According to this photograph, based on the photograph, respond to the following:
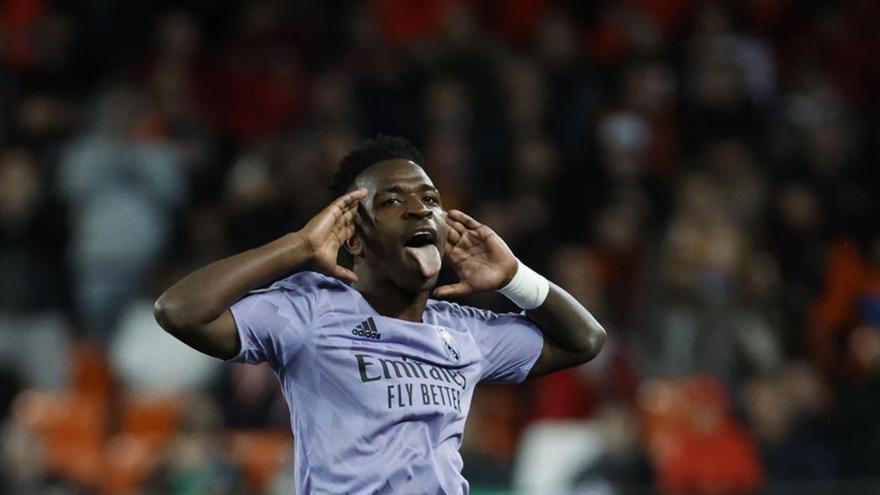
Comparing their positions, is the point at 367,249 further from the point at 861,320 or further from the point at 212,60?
the point at 212,60

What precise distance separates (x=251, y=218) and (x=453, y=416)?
5.38m

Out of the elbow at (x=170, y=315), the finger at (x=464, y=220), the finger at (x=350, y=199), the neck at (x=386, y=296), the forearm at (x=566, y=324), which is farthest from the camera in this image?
the forearm at (x=566, y=324)

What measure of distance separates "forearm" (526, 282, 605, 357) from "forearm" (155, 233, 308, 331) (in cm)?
86

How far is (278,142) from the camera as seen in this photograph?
32.6ft

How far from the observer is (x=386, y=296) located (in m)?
4.17

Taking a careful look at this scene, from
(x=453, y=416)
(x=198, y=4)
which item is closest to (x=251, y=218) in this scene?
(x=198, y=4)

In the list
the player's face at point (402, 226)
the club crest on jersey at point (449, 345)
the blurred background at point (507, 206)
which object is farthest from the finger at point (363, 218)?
the blurred background at point (507, 206)

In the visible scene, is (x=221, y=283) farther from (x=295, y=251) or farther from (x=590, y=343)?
(x=590, y=343)

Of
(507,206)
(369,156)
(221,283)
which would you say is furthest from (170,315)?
(507,206)

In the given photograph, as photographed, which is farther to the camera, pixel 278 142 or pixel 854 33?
pixel 854 33

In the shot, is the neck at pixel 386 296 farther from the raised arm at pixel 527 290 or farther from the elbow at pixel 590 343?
the elbow at pixel 590 343

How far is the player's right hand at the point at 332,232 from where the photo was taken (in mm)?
3875

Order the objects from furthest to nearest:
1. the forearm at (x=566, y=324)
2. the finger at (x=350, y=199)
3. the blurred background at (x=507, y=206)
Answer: the blurred background at (x=507, y=206) → the forearm at (x=566, y=324) → the finger at (x=350, y=199)

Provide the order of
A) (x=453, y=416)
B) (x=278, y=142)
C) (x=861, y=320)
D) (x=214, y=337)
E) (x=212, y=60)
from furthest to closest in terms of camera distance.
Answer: (x=212, y=60) → (x=278, y=142) → (x=861, y=320) → (x=453, y=416) → (x=214, y=337)
